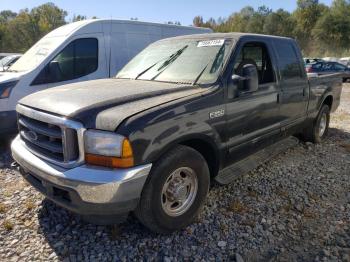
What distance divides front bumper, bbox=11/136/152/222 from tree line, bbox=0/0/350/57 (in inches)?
1748

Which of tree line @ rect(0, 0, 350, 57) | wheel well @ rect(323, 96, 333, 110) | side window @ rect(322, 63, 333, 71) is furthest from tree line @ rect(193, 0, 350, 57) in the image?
wheel well @ rect(323, 96, 333, 110)

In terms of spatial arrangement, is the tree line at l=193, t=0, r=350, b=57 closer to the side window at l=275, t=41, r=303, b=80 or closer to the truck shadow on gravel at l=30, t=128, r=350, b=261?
the side window at l=275, t=41, r=303, b=80

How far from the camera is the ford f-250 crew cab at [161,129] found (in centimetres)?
263

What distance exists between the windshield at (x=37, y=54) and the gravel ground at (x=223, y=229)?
245cm

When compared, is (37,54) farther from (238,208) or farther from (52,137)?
(238,208)

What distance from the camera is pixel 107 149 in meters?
2.61

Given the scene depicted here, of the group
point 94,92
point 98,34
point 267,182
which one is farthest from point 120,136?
point 98,34

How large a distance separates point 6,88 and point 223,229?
424 cm

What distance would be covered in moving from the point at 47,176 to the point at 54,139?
326 millimetres

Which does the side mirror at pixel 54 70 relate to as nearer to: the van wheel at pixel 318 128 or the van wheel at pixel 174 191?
the van wheel at pixel 174 191

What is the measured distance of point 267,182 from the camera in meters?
4.38

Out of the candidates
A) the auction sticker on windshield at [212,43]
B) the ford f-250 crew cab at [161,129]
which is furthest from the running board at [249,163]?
the auction sticker on windshield at [212,43]

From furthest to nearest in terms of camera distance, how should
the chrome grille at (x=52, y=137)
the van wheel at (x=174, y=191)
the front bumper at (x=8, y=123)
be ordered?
1. the front bumper at (x=8, y=123)
2. the van wheel at (x=174, y=191)
3. the chrome grille at (x=52, y=137)

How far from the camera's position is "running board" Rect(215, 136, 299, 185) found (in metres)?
3.68
